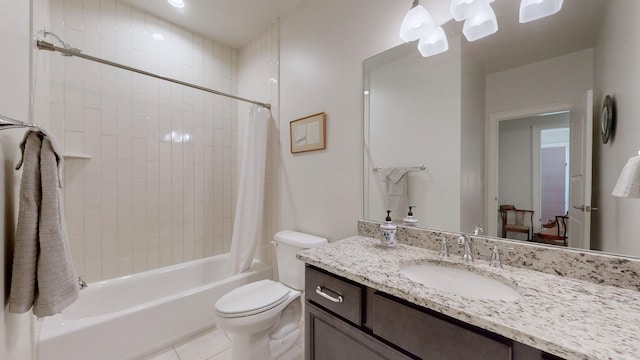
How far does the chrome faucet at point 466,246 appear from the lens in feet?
3.44

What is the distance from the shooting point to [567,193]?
3.09 feet

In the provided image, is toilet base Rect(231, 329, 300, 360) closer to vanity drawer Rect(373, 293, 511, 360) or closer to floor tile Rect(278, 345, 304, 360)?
floor tile Rect(278, 345, 304, 360)

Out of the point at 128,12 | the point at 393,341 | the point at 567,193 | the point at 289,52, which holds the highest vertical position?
the point at 128,12

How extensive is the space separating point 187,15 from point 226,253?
7.73 ft

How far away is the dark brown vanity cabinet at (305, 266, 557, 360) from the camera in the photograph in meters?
0.62

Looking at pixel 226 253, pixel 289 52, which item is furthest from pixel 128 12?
pixel 226 253

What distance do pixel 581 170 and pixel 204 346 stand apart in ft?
7.67

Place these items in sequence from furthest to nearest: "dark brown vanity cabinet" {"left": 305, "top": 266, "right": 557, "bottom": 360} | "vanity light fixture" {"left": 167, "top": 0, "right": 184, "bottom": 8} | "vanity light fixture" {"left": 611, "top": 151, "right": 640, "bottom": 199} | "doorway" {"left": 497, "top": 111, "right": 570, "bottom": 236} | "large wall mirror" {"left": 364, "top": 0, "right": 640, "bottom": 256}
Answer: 1. "vanity light fixture" {"left": 167, "top": 0, "right": 184, "bottom": 8}
2. "doorway" {"left": 497, "top": 111, "right": 570, "bottom": 236}
3. "large wall mirror" {"left": 364, "top": 0, "right": 640, "bottom": 256}
4. "vanity light fixture" {"left": 611, "top": 151, "right": 640, "bottom": 199}
5. "dark brown vanity cabinet" {"left": 305, "top": 266, "right": 557, "bottom": 360}

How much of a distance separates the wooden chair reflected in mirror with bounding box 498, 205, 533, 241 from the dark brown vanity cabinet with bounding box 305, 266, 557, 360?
61 cm

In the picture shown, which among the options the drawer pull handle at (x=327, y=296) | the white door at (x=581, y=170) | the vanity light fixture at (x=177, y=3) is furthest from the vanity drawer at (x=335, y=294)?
the vanity light fixture at (x=177, y=3)

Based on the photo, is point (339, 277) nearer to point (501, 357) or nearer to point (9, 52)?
point (501, 357)

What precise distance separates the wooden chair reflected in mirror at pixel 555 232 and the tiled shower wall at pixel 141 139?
1.95 meters

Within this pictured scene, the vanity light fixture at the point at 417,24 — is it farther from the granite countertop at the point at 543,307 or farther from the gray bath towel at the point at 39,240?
the gray bath towel at the point at 39,240

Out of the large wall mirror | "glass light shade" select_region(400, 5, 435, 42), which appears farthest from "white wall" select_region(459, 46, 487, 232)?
"glass light shade" select_region(400, 5, 435, 42)
